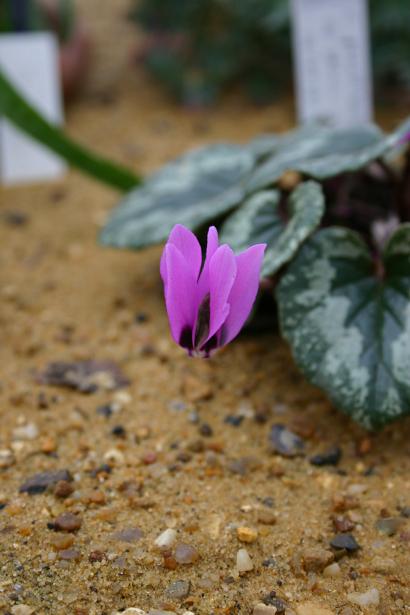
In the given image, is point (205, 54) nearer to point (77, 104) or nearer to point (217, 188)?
point (77, 104)

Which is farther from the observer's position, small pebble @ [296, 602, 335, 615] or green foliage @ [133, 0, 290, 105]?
green foliage @ [133, 0, 290, 105]

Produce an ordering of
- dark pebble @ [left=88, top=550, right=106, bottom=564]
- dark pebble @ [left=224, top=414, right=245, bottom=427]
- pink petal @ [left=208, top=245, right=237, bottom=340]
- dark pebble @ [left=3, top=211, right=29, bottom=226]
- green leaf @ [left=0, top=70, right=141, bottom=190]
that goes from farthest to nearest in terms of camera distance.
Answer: dark pebble @ [left=3, top=211, right=29, bottom=226]
green leaf @ [left=0, top=70, right=141, bottom=190]
dark pebble @ [left=224, top=414, right=245, bottom=427]
dark pebble @ [left=88, top=550, right=106, bottom=564]
pink petal @ [left=208, top=245, right=237, bottom=340]

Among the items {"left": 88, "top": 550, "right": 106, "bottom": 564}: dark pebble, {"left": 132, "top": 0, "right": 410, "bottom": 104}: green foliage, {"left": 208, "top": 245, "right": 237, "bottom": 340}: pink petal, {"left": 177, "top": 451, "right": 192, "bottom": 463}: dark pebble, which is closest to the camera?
{"left": 208, "top": 245, "right": 237, "bottom": 340}: pink petal

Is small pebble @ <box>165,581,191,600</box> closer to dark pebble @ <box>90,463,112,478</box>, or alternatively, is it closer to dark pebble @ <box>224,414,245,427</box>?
dark pebble @ <box>90,463,112,478</box>

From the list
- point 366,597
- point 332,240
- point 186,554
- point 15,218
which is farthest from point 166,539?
point 15,218

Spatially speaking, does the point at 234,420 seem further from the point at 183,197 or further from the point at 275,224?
the point at 183,197

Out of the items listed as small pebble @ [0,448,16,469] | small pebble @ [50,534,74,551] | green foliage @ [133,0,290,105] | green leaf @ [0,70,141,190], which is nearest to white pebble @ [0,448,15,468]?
small pebble @ [0,448,16,469]

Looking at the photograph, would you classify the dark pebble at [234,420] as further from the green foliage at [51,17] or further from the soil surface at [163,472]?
the green foliage at [51,17]

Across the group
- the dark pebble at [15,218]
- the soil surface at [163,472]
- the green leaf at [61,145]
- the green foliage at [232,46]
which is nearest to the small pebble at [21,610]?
the soil surface at [163,472]
